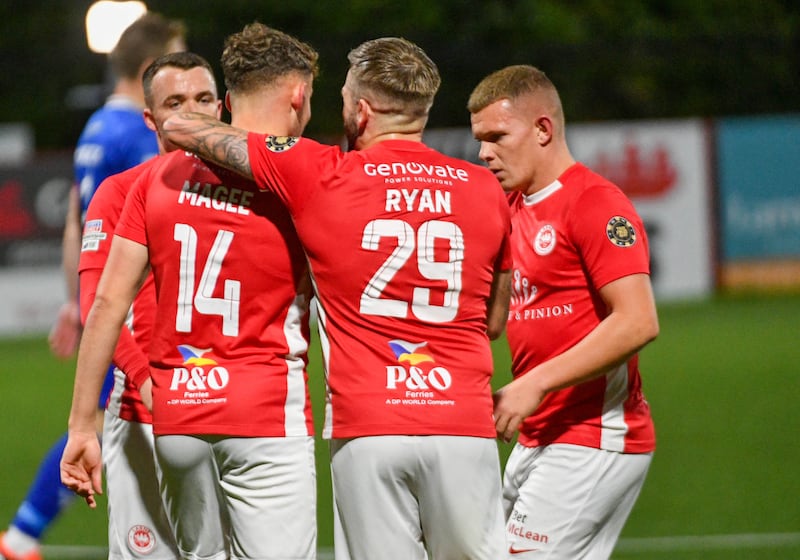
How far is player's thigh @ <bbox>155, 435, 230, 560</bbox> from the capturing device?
386cm

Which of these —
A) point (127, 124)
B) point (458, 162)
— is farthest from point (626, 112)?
point (458, 162)

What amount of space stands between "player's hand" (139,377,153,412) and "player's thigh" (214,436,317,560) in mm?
347

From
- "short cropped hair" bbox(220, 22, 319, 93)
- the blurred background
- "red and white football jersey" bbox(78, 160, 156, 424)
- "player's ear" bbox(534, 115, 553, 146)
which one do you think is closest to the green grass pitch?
the blurred background

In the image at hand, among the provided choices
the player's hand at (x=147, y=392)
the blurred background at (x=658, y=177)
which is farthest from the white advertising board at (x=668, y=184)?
the player's hand at (x=147, y=392)

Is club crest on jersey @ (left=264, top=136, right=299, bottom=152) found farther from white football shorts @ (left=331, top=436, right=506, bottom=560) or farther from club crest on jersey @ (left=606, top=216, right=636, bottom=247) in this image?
club crest on jersey @ (left=606, top=216, right=636, bottom=247)

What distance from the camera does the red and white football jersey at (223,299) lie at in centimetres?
378

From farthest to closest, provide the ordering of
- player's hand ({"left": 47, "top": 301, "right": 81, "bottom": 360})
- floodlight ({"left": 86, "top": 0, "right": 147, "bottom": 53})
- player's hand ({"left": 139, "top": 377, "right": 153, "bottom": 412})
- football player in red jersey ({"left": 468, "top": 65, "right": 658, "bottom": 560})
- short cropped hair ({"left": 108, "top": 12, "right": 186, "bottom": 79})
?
1. floodlight ({"left": 86, "top": 0, "right": 147, "bottom": 53})
2. player's hand ({"left": 47, "top": 301, "right": 81, "bottom": 360})
3. short cropped hair ({"left": 108, "top": 12, "right": 186, "bottom": 79})
4. football player in red jersey ({"left": 468, "top": 65, "right": 658, "bottom": 560})
5. player's hand ({"left": 139, "top": 377, "right": 153, "bottom": 412})

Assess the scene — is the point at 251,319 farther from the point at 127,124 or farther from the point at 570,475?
the point at 127,124

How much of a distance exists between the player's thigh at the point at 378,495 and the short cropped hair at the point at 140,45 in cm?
282

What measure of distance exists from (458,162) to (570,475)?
3.91 feet

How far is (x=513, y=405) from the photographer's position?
→ 383cm

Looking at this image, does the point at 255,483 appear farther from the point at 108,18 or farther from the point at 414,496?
the point at 108,18

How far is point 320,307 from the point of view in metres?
3.79

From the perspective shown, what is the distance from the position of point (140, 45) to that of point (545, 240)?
8.00 ft
